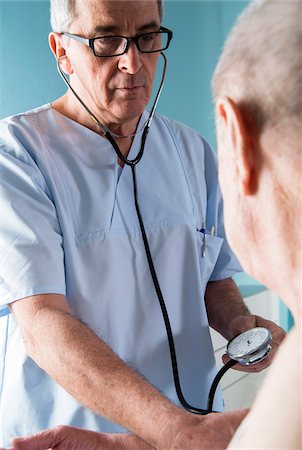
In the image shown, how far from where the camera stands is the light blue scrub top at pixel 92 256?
1.16 metres

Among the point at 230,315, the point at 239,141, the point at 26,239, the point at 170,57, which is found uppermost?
the point at 239,141

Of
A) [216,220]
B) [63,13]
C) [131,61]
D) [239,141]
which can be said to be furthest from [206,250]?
[239,141]

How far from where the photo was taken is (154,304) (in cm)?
129

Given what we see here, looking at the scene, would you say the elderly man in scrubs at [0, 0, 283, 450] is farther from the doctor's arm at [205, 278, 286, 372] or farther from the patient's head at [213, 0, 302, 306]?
the patient's head at [213, 0, 302, 306]

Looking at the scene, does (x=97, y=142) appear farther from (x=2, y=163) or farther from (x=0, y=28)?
(x=0, y=28)

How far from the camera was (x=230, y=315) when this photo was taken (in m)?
1.40

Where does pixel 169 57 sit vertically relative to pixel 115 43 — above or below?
below

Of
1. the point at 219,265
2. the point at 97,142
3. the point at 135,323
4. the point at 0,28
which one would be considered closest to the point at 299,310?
the point at 135,323

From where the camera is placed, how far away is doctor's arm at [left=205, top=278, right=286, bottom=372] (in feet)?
4.27

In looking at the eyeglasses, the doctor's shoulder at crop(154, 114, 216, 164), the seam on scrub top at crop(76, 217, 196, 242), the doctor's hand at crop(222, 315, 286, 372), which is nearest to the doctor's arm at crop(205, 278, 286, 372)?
the doctor's hand at crop(222, 315, 286, 372)

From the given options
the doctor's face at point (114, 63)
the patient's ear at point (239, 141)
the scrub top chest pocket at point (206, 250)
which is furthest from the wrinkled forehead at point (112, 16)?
the patient's ear at point (239, 141)

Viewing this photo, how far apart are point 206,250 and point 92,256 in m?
0.28

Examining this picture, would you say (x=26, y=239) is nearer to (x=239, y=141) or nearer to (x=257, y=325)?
(x=257, y=325)

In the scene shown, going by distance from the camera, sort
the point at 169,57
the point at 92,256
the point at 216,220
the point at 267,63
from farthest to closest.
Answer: the point at 169,57 < the point at 216,220 < the point at 92,256 < the point at 267,63
